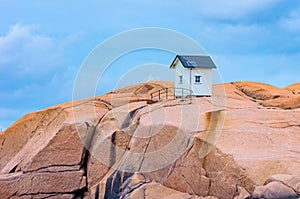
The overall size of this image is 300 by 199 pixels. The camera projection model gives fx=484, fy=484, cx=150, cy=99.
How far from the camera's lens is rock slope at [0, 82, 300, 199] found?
1455 cm

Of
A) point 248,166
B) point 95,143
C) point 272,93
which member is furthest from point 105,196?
point 272,93

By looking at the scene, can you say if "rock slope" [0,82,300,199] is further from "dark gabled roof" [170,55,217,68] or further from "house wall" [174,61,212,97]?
"dark gabled roof" [170,55,217,68]

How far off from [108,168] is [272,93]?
19794 mm

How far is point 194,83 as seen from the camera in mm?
28422

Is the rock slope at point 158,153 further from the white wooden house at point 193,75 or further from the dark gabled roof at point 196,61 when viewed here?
the dark gabled roof at point 196,61

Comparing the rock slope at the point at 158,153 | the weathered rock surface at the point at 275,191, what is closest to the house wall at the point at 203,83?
the rock slope at the point at 158,153

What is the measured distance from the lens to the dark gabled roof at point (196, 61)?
28459 mm

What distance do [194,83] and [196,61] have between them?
1.49m

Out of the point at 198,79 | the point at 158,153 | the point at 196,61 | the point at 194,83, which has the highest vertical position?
the point at 196,61

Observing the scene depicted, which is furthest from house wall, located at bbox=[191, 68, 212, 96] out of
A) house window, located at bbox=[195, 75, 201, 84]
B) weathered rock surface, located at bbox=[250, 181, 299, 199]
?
weathered rock surface, located at bbox=[250, 181, 299, 199]

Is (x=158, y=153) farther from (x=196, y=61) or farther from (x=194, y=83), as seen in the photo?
(x=196, y=61)

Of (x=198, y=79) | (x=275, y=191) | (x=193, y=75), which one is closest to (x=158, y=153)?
(x=275, y=191)

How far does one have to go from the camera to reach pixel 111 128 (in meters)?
20.6

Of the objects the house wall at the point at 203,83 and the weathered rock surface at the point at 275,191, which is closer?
the weathered rock surface at the point at 275,191
